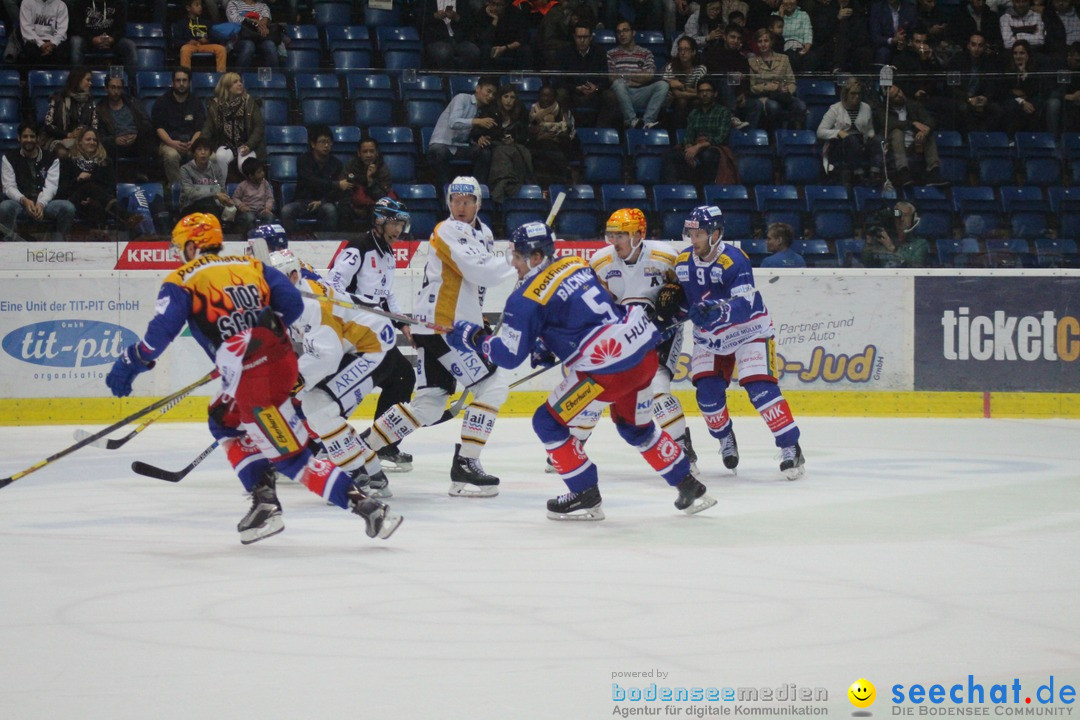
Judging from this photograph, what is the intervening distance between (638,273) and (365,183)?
10.8 feet

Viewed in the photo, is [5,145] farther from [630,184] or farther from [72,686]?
[72,686]

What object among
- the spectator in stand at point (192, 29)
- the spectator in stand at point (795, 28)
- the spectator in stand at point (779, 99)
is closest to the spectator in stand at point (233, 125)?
the spectator in stand at point (192, 29)

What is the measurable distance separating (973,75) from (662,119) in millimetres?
2388

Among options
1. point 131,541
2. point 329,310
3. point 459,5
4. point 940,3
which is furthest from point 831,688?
point 940,3

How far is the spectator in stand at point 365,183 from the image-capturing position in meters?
9.92

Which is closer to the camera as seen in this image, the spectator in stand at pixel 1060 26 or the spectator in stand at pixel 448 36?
the spectator in stand at pixel 448 36

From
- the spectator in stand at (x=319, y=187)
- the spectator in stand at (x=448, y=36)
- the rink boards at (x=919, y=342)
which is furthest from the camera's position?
the spectator in stand at (x=448, y=36)

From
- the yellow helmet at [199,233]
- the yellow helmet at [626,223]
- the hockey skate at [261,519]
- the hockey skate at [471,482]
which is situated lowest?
the hockey skate at [471,482]

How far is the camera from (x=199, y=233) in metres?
5.29

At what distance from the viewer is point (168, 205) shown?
9.62 meters

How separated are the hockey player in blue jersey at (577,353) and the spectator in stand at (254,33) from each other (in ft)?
19.5

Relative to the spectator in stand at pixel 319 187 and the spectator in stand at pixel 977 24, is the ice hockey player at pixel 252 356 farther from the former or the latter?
the spectator in stand at pixel 977 24

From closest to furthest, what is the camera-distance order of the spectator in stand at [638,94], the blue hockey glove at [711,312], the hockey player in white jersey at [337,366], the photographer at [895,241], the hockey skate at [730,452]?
the hockey player in white jersey at [337,366]
the blue hockey glove at [711,312]
the hockey skate at [730,452]
the photographer at [895,241]
the spectator in stand at [638,94]

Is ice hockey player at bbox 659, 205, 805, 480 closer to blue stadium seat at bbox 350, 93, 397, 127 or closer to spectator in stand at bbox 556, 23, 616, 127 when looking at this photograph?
spectator in stand at bbox 556, 23, 616, 127
